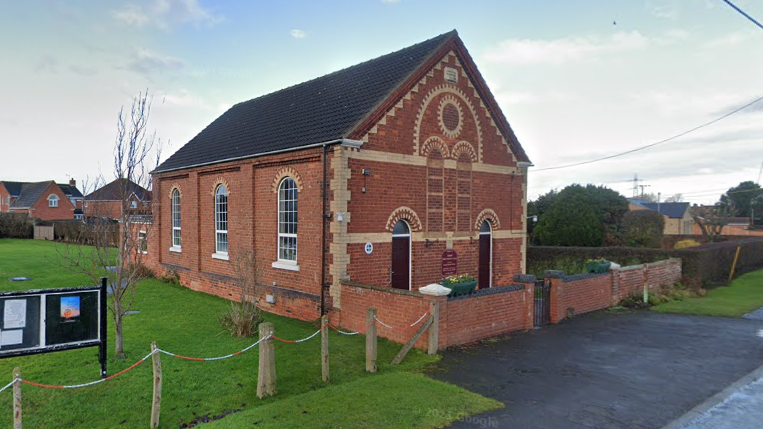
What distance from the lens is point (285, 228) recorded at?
49.6 ft

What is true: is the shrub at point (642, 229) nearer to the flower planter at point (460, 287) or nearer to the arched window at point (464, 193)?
the arched window at point (464, 193)

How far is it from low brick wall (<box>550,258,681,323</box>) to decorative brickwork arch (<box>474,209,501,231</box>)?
336cm

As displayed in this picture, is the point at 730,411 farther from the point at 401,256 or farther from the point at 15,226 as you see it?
the point at 15,226

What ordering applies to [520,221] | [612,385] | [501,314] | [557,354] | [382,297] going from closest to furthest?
[612,385] < [557,354] < [382,297] < [501,314] < [520,221]

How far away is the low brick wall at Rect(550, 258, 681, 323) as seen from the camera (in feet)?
47.3

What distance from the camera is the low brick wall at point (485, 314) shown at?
11.0m

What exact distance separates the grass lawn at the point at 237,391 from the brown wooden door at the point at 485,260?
696cm

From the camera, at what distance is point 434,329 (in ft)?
34.4

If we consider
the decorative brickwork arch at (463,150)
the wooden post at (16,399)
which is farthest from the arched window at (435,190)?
the wooden post at (16,399)

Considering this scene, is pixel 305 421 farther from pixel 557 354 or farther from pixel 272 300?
pixel 272 300

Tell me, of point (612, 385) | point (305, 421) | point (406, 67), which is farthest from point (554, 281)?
point (305, 421)

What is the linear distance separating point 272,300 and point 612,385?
1019 centimetres

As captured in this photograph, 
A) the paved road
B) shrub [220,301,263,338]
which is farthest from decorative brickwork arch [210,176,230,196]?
the paved road

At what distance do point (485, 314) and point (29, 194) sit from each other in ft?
262
